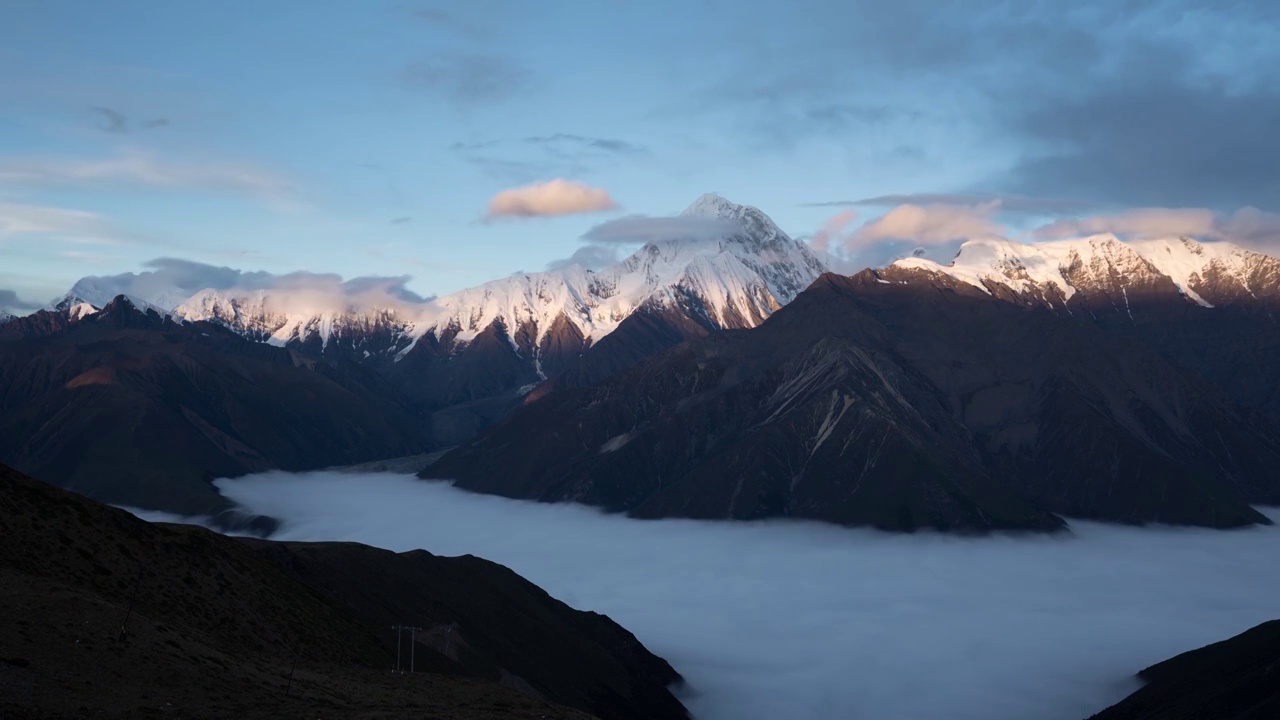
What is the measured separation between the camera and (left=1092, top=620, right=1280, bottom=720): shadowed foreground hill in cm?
16388

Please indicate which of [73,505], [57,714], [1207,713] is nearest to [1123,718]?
[1207,713]

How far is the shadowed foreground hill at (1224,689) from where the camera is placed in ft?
538

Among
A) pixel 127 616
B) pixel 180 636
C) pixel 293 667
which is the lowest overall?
pixel 293 667

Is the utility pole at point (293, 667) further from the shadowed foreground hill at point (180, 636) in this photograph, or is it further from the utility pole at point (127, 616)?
the utility pole at point (127, 616)

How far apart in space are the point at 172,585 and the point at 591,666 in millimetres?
96818

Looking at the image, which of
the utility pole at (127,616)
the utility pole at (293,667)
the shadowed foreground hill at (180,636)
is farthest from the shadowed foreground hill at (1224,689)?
the utility pole at (127,616)

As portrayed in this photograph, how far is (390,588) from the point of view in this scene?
611ft

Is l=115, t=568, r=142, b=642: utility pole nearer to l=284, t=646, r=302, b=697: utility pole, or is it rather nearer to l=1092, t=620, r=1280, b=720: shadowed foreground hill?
l=284, t=646, r=302, b=697: utility pole

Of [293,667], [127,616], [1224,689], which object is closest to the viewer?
[127,616]

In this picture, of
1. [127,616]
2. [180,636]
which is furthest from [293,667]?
[127,616]

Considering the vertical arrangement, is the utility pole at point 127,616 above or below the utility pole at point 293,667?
above

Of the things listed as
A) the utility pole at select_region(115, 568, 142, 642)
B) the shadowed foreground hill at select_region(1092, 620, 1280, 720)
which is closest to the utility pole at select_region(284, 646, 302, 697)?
the utility pole at select_region(115, 568, 142, 642)

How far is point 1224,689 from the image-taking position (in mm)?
172625

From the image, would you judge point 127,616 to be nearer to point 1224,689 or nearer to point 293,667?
point 293,667
